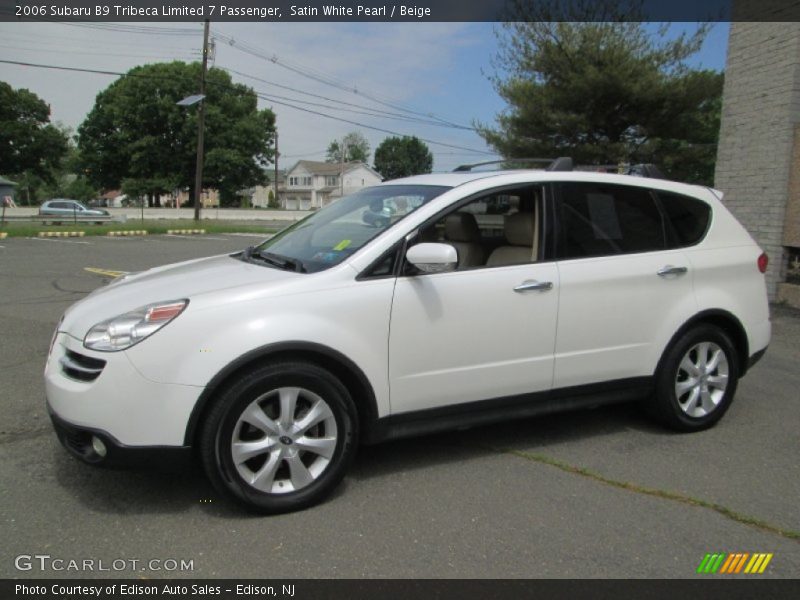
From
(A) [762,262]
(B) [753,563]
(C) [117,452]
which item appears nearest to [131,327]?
(C) [117,452]

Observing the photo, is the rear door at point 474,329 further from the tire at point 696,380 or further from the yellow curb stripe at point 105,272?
the yellow curb stripe at point 105,272

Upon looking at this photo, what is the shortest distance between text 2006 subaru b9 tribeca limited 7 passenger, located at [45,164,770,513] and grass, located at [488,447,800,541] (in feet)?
1.05

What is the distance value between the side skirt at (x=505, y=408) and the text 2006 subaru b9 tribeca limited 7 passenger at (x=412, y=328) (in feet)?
0.04

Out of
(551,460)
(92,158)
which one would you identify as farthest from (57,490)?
(92,158)

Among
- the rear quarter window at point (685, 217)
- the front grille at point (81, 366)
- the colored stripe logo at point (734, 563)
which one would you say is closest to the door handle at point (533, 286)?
the rear quarter window at point (685, 217)

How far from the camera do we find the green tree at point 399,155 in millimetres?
101625

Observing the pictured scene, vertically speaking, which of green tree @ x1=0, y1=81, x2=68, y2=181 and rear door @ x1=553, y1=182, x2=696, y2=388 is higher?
green tree @ x1=0, y1=81, x2=68, y2=181

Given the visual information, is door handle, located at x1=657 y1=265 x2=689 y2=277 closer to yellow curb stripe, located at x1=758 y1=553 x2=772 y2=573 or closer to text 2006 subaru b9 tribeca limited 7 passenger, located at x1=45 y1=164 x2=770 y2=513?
text 2006 subaru b9 tribeca limited 7 passenger, located at x1=45 y1=164 x2=770 y2=513

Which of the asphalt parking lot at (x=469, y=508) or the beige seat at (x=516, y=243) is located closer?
the asphalt parking lot at (x=469, y=508)

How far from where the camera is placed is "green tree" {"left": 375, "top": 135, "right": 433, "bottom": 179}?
101625mm

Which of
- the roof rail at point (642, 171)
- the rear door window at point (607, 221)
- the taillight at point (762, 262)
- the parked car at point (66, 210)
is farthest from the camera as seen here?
the parked car at point (66, 210)

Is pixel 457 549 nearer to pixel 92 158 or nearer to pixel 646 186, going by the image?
pixel 646 186

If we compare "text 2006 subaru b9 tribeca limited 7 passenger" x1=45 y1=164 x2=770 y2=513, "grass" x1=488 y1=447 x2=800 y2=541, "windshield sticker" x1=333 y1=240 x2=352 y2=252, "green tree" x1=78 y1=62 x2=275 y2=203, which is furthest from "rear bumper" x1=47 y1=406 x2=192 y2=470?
"green tree" x1=78 y1=62 x2=275 y2=203

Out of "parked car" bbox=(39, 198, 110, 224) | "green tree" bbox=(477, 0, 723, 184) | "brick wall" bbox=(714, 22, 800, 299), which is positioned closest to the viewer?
"brick wall" bbox=(714, 22, 800, 299)
